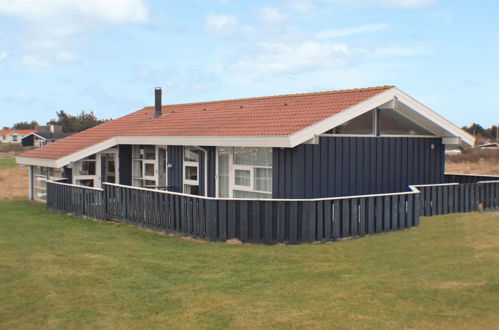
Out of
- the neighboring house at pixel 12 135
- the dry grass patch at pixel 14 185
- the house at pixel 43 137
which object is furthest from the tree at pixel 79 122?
the dry grass patch at pixel 14 185

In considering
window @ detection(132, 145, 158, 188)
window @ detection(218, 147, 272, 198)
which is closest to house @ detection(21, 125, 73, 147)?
window @ detection(132, 145, 158, 188)

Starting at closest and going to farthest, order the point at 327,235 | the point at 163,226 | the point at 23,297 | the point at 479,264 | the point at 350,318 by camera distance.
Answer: the point at 350,318 → the point at 23,297 → the point at 479,264 → the point at 327,235 → the point at 163,226

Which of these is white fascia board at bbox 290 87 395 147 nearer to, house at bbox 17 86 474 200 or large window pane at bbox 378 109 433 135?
house at bbox 17 86 474 200

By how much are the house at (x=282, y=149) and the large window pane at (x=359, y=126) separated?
28 mm

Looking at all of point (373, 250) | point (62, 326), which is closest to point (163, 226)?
point (373, 250)

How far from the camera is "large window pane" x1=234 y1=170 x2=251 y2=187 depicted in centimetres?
1459

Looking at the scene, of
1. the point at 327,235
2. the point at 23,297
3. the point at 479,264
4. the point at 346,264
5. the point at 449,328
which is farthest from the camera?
the point at 327,235

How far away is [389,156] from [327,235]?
5000 mm

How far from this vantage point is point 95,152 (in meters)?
19.0

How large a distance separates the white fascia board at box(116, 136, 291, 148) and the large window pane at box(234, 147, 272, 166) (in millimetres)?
680

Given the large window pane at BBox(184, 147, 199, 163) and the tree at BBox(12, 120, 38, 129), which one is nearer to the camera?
the large window pane at BBox(184, 147, 199, 163)

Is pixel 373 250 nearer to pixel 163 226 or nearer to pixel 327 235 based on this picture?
pixel 327 235

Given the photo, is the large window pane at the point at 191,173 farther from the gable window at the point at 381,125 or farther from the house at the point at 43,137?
the house at the point at 43,137

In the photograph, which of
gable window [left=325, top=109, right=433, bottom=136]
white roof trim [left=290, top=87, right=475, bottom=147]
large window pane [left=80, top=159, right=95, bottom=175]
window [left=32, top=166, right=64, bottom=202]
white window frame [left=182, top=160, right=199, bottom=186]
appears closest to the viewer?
white roof trim [left=290, top=87, right=475, bottom=147]
